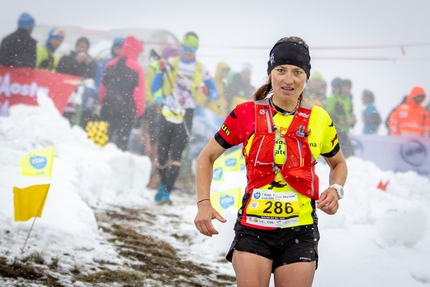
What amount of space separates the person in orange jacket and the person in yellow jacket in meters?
6.79

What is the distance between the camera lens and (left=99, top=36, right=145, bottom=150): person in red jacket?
1015 cm

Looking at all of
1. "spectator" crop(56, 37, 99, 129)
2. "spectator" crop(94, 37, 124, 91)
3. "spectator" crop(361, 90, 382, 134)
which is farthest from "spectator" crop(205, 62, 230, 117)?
"spectator" crop(361, 90, 382, 134)

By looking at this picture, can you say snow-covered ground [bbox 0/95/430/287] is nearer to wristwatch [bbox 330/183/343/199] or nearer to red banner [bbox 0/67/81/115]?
red banner [bbox 0/67/81/115]

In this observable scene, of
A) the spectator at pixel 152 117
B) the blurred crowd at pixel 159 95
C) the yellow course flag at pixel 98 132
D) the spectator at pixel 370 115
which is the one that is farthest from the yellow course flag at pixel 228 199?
the spectator at pixel 370 115

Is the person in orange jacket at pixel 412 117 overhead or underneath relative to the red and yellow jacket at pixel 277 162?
overhead

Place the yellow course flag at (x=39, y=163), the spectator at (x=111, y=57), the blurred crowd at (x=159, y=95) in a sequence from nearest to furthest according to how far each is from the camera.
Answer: the yellow course flag at (x=39, y=163)
the blurred crowd at (x=159, y=95)
the spectator at (x=111, y=57)

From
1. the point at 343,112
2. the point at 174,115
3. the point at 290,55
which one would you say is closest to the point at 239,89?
the point at 343,112

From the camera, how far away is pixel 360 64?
1297 cm

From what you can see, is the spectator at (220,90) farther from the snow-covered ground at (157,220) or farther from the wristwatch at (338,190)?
the wristwatch at (338,190)

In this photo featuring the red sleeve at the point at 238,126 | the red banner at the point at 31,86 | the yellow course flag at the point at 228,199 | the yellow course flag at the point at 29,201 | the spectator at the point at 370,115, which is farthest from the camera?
the spectator at the point at 370,115

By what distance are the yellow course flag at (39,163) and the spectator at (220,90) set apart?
5.88m

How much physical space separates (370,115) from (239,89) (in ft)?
9.55

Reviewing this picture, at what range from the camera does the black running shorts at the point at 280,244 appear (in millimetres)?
2334

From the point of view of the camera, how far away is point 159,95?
365 inches
